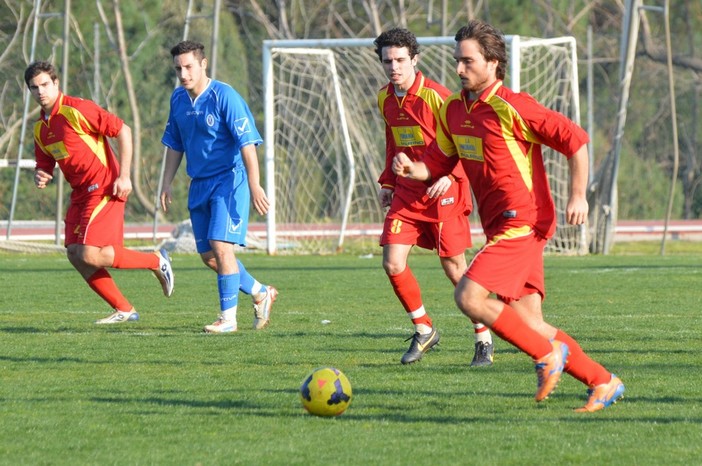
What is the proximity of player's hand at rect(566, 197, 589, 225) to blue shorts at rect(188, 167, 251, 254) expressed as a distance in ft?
11.2

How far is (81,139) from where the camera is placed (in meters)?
9.10

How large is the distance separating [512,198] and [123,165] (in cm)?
400

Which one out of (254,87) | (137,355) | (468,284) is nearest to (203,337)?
(137,355)

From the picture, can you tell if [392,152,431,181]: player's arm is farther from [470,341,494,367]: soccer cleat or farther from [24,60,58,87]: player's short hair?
[24,60,58,87]: player's short hair

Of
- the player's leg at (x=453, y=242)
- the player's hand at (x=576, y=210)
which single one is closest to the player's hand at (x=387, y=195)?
the player's leg at (x=453, y=242)

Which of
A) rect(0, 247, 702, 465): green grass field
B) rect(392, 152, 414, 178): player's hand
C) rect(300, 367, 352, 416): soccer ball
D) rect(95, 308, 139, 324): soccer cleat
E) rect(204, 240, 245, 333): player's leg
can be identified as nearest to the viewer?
rect(0, 247, 702, 465): green grass field

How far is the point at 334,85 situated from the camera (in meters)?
19.5

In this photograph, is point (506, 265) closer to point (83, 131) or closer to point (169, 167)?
point (169, 167)

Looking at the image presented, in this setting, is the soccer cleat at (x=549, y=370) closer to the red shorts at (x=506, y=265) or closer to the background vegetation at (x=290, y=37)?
the red shorts at (x=506, y=265)

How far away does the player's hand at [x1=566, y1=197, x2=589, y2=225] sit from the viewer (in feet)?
17.5

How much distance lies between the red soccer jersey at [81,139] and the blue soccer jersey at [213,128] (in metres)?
0.78

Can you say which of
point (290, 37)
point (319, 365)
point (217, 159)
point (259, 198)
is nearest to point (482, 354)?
point (319, 365)

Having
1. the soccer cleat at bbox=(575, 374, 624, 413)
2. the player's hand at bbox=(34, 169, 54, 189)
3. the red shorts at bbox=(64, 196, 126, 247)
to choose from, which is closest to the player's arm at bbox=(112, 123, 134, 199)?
the red shorts at bbox=(64, 196, 126, 247)

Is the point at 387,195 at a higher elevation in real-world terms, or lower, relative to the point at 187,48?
lower
